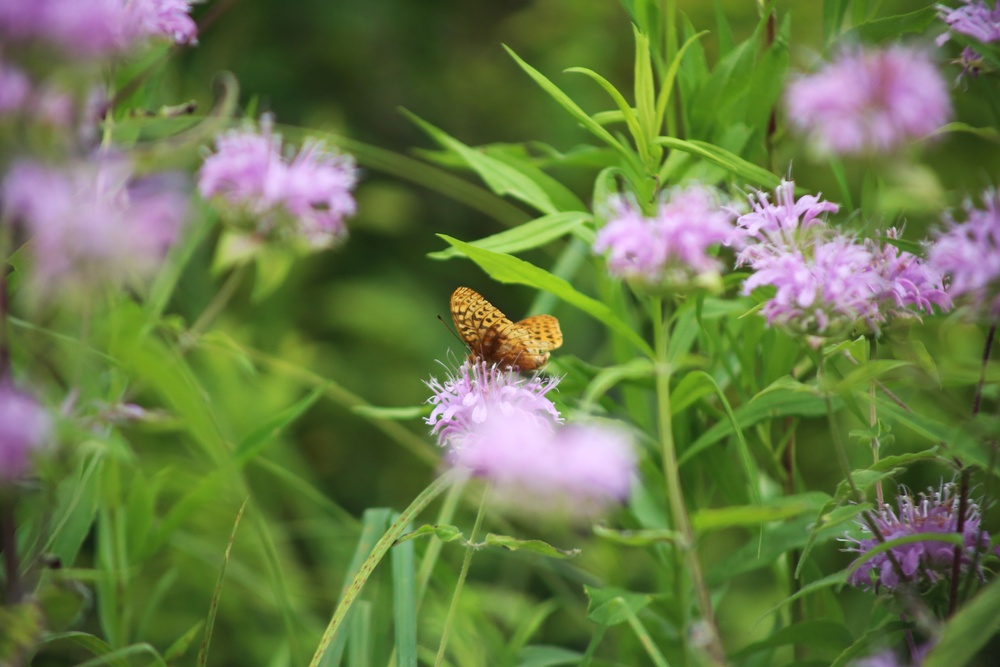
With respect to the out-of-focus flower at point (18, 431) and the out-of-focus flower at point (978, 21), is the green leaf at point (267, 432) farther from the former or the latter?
the out-of-focus flower at point (978, 21)

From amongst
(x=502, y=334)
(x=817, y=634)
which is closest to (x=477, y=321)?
(x=502, y=334)

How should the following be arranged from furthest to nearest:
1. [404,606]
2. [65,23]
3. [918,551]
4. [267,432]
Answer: [267,432] → [404,606] → [918,551] → [65,23]

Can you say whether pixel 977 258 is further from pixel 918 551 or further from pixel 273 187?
pixel 273 187

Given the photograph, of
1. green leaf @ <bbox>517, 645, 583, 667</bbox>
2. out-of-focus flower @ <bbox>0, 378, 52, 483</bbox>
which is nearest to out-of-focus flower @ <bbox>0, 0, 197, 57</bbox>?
out-of-focus flower @ <bbox>0, 378, 52, 483</bbox>

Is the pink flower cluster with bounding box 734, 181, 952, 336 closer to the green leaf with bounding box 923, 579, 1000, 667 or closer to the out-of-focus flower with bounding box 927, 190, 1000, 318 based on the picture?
the out-of-focus flower with bounding box 927, 190, 1000, 318

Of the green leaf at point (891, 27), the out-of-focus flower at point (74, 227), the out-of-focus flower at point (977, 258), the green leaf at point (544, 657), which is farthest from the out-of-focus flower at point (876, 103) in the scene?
the green leaf at point (544, 657)

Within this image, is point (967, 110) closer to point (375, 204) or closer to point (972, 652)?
point (375, 204)
